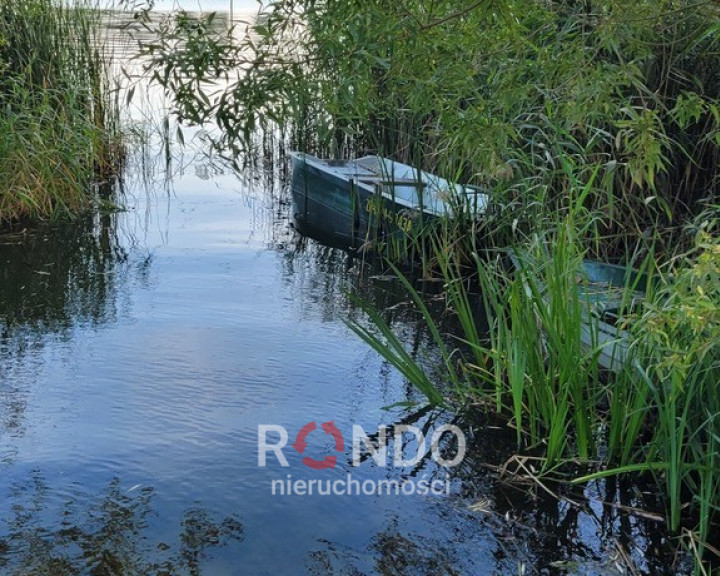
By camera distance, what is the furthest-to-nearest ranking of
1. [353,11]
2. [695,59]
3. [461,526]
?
[695,59]
[461,526]
[353,11]

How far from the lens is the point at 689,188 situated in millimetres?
6168

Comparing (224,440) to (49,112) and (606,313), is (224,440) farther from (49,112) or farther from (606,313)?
(49,112)

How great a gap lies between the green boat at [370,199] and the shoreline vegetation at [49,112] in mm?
1834

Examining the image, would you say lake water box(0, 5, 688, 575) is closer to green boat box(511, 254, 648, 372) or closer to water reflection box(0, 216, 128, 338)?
water reflection box(0, 216, 128, 338)

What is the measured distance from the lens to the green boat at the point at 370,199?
6965 millimetres

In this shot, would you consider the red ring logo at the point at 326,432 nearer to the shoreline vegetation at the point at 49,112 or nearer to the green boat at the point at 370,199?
the green boat at the point at 370,199

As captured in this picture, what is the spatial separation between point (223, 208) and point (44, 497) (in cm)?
614

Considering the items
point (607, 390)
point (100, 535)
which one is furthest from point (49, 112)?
point (607, 390)

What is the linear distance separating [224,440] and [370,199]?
3.39 m

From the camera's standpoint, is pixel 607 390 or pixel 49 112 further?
pixel 49 112

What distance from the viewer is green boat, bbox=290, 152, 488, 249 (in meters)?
6.96

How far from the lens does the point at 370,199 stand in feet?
24.8

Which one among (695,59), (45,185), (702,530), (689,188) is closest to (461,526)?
(702,530)

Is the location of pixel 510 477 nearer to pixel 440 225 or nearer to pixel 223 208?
pixel 440 225
